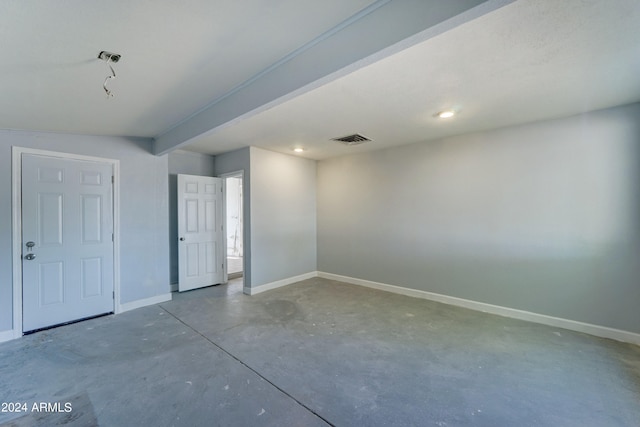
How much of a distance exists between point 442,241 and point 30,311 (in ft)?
17.6

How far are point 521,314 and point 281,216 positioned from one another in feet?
12.7

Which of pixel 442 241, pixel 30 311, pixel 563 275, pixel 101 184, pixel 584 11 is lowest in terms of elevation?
pixel 30 311

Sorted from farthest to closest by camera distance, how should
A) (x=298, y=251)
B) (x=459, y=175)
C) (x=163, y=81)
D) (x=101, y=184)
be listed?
(x=298, y=251) < (x=459, y=175) < (x=101, y=184) < (x=163, y=81)

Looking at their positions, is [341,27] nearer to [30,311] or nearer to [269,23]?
[269,23]

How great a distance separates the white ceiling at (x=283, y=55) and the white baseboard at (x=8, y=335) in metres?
2.23

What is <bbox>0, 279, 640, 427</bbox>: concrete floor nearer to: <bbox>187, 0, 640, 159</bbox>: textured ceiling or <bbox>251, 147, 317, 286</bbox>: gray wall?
<bbox>251, 147, 317, 286</bbox>: gray wall

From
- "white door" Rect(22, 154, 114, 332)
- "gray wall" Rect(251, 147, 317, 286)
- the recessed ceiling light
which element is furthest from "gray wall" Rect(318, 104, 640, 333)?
"white door" Rect(22, 154, 114, 332)

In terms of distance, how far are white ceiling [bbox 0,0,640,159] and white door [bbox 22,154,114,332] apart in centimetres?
56

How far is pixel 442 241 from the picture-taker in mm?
4125

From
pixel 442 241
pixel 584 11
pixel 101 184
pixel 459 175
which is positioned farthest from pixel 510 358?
pixel 101 184

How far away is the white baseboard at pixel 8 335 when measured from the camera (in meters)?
2.90

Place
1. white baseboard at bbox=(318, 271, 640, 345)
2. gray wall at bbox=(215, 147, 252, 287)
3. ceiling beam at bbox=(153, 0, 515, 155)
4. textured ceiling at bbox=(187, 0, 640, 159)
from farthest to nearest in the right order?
gray wall at bbox=(215, 147, 252, 287) < white baseboard at bbox=(318, 271, 640, 345) < textured ceiling at bbox=(187, 0, 640, 159) < ceiling beam at bbox=(153, 0, 515, 155)

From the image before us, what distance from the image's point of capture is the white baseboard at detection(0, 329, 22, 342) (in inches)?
114

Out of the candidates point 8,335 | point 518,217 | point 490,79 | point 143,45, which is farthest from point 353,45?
point 8,335
